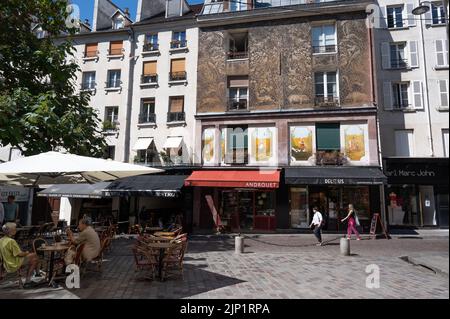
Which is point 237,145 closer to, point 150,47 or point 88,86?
point 150,47

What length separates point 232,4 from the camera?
67.1 feet

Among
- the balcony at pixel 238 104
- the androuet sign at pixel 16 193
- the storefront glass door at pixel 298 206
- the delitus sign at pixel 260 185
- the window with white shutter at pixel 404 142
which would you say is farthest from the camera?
the balcony at pixel 238 104

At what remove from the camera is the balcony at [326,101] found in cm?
1805

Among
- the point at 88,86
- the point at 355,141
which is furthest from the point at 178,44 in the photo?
the point at 355,141

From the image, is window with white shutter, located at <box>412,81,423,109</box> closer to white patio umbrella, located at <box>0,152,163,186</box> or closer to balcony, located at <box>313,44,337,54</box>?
balcony, located at <box>313,44,337,54</box>

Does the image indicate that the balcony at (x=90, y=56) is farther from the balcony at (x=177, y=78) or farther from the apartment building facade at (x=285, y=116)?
the apartment building facade at (x=285, y=116)

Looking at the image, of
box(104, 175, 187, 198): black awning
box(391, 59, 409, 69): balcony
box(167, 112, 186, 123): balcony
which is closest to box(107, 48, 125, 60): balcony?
box(167, 112, 186, 123): balcony

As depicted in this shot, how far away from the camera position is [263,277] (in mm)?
7324

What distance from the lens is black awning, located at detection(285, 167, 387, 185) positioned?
1553 cm

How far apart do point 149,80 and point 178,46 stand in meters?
2.95

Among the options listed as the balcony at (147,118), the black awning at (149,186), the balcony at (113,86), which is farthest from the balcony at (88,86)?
the black awning at (149,186)

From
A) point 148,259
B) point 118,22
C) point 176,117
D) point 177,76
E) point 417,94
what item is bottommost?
point 148,259

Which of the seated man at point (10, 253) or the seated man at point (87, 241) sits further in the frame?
the seated man at point (87, 241)

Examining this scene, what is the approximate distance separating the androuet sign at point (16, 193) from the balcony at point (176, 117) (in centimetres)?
954
